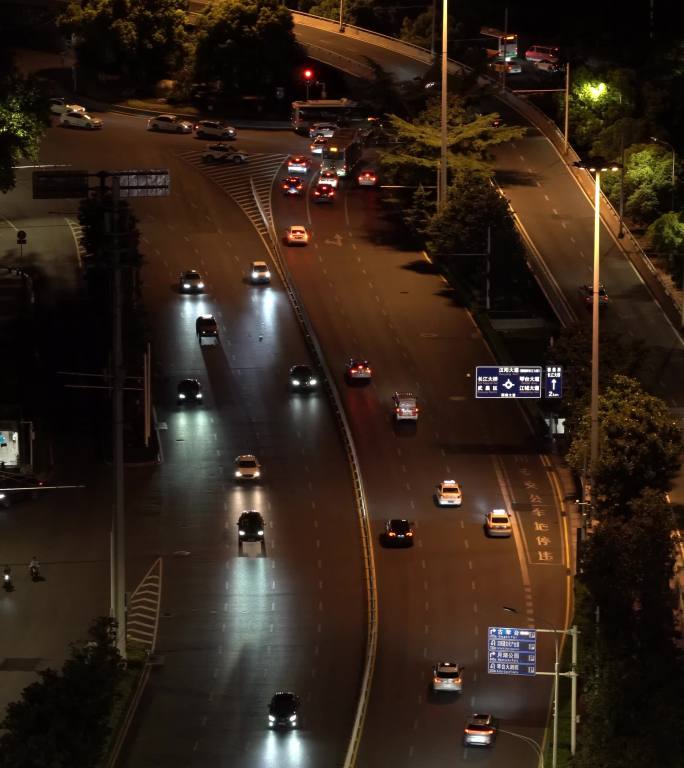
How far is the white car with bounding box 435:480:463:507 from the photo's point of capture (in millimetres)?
117250

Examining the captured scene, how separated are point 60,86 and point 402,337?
214ft

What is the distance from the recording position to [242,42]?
192750mm

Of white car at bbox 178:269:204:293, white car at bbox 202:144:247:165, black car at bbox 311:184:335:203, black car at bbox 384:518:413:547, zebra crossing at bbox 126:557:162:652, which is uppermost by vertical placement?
white car at bbox 202:144:247:165

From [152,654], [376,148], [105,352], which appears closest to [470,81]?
[376,148]

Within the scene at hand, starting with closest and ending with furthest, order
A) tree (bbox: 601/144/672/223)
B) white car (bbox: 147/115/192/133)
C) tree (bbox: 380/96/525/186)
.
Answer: tree (bbox: 380/96/525/186) < tree (bbox: 601/144/672/223) < white car (bbox: 147/115/192/133)

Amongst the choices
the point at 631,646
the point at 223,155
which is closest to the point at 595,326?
the point at 631,646

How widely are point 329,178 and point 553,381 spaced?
5452 centimetres

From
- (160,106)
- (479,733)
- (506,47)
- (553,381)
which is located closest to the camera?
(479,733)

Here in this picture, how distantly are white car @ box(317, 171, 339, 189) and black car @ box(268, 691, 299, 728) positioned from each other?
8079 cm

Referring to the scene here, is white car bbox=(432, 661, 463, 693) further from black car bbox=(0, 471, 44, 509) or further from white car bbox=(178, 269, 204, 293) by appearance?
white car bbox=(178, 269, 204, 293)

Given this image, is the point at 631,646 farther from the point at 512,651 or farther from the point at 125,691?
the point at 125,691

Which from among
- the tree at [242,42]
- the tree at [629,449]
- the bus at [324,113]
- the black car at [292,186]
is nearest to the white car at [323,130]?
the bus at [324,113]

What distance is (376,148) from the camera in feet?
584

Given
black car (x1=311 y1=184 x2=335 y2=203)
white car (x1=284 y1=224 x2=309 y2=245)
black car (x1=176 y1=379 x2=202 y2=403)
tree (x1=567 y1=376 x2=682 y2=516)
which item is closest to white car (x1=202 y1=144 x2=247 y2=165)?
black car (x1=311 y1=184 x2=335 y2=203)
